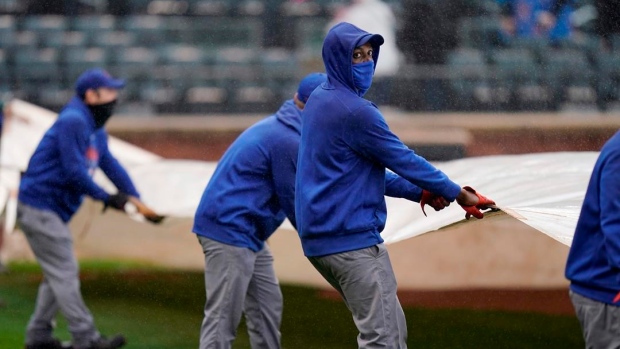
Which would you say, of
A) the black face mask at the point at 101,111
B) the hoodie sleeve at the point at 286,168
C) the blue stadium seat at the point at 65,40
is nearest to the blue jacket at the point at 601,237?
the hoodie sleeve at the point at 286,168

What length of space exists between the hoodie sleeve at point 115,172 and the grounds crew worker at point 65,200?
12 centimetres

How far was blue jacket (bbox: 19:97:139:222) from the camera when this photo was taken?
6.51 meters

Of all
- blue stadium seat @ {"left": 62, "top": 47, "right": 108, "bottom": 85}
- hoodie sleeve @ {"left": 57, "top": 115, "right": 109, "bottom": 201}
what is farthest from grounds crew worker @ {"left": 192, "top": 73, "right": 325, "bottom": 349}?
blue stadium seat @ {"left": 62, "top": 47, "right": 108, "bottom": 85}

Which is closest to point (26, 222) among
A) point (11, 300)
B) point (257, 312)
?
point (257, 312)

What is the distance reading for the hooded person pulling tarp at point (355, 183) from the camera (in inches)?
170

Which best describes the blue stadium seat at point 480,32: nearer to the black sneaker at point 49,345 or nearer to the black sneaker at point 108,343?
the black sneaker at point 108,343

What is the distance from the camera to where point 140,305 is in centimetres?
889

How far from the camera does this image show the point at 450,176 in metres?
6.79

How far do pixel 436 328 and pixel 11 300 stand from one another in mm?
3749

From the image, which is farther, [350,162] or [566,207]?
[566,207]

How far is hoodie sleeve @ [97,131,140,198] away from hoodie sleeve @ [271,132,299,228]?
202 centimetres

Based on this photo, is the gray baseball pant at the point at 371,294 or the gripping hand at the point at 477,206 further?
the gripping hand at the point at 477,206

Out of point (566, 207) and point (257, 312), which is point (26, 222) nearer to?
point (257, 312)

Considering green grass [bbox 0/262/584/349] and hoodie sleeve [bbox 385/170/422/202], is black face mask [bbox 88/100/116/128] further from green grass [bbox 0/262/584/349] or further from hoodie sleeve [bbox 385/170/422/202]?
hoodie sleeve [bbox 385/170/422/202]
